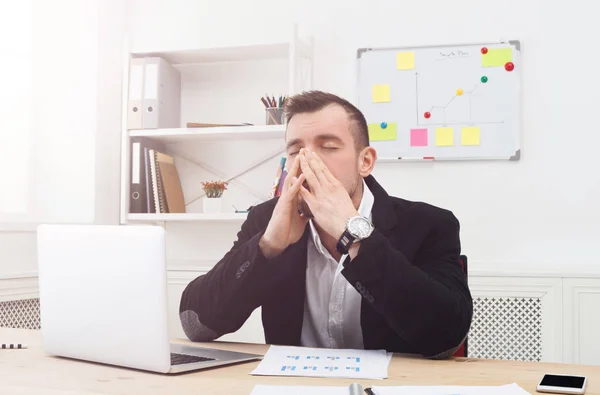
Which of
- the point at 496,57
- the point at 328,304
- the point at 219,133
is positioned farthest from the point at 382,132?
the point at 328,304

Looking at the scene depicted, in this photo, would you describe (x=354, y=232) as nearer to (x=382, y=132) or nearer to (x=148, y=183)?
(x=382, y=132)

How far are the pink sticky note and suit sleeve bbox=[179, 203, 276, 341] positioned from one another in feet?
4.61

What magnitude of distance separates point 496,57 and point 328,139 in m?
1.42

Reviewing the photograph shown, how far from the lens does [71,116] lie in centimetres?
281

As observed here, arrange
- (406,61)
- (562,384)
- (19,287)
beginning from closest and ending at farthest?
(562,384) → (19,287) → (406,61)

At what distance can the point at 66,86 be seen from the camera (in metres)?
2.80

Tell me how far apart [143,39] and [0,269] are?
1.33m

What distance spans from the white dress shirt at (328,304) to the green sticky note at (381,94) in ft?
3.92

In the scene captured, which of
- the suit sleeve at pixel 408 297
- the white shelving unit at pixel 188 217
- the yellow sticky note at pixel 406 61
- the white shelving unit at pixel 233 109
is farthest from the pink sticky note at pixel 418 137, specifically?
the suit sleeve at pixel 408 297

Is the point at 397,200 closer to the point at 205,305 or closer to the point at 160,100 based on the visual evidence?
the point at 205,305

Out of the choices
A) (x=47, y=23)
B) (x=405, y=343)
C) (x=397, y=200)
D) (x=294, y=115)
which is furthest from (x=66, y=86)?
(x=405, y=343)

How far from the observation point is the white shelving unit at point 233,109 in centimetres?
272

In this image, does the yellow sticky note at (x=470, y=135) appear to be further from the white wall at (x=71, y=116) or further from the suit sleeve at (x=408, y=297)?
the white wall at (x=71, y=116)

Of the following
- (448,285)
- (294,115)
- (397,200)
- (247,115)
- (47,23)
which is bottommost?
(448,285)
